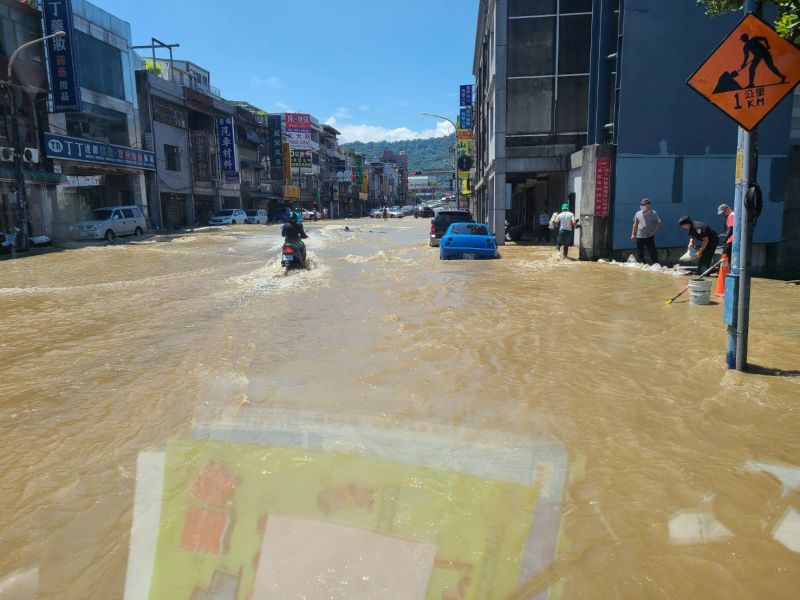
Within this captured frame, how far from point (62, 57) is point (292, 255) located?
2171 cm

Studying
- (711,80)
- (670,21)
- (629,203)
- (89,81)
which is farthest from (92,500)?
(89,81)

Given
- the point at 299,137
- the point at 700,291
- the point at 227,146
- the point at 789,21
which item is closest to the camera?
the point at 789,21

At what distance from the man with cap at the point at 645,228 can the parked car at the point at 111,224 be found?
23116 mm

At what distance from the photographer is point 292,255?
14594mm

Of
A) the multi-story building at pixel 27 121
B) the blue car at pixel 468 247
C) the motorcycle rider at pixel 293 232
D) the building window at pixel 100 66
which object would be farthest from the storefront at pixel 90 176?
the blue car at pixel 468 247

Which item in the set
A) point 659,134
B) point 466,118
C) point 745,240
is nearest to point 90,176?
point 659,134

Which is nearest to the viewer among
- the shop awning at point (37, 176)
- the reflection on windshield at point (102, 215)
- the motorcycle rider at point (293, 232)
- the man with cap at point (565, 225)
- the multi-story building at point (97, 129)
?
the motorcycle rider at point (293, 232)

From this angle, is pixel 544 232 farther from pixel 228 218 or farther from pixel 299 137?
pixel 299 137

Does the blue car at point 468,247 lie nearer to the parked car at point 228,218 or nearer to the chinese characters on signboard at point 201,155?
the parked car at point 228,218

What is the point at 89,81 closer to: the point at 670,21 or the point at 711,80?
the point at 670,21

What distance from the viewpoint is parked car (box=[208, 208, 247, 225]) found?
40.9 meters

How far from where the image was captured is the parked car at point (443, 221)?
23344mm

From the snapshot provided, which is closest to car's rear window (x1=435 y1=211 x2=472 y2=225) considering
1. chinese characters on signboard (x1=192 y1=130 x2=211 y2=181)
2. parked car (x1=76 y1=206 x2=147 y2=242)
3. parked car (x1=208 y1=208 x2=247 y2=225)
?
parked car (x1=76 y1=206 x2=147 y2=242)

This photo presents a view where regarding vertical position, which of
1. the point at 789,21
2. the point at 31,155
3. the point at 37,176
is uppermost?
the point at 31,155
